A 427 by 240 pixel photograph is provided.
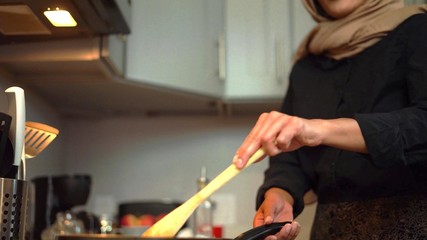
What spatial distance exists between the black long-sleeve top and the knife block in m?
0.40

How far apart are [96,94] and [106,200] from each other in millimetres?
340

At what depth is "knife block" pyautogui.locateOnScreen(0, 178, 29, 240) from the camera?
2.03 ft

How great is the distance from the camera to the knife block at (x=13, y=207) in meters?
0.62

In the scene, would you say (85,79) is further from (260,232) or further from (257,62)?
(260,232)

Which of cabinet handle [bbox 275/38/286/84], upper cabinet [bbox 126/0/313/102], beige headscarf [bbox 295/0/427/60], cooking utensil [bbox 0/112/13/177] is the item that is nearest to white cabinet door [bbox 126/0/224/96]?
upper cabinet [bbox 126/0/313/102]

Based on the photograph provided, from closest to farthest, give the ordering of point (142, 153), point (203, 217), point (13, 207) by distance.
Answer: point (13, 207) < point (203, 217) < point (142, 153)

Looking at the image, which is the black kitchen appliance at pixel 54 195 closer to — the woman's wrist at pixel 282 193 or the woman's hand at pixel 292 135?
the woman's wrist at pixel 282 193

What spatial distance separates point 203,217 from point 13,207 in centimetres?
85

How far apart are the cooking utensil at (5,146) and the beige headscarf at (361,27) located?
0.59 meters

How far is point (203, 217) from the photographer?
1438 millimetres

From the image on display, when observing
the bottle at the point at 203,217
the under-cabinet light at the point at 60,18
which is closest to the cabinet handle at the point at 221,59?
the bottle at the point at 203,217

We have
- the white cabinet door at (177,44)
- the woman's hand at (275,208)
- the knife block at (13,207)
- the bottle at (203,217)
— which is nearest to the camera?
the knife block at (13,207)

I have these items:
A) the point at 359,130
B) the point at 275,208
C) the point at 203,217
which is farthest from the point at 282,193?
the point at 203,217

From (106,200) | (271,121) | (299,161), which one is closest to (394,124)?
(271,121)
